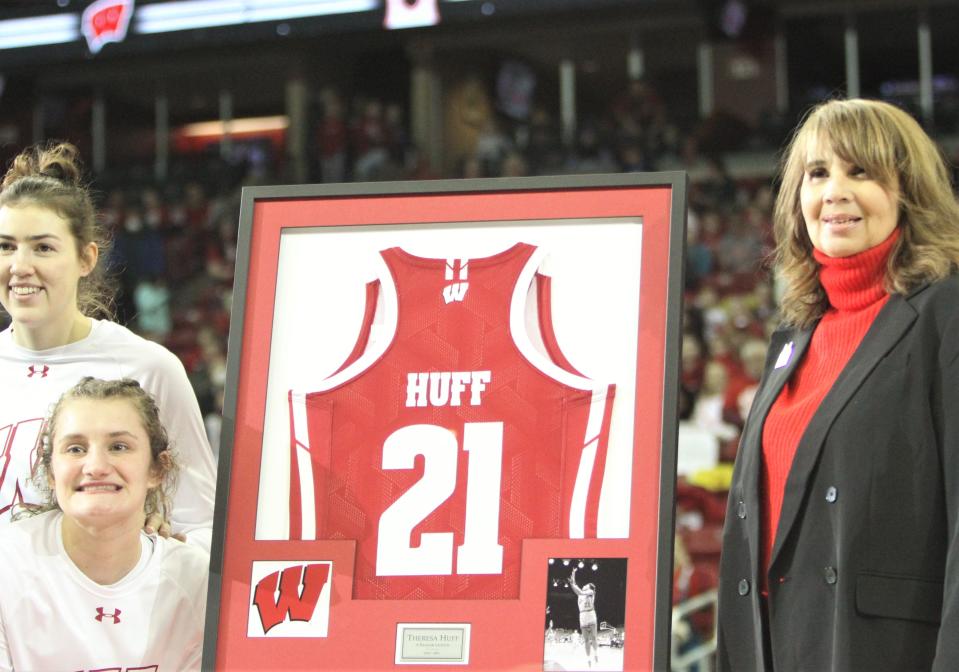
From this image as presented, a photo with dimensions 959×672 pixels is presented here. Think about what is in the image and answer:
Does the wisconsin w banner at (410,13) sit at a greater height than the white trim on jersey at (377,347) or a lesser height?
greater

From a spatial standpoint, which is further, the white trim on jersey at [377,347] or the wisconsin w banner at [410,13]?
the wisconsin w banner at [410,13]

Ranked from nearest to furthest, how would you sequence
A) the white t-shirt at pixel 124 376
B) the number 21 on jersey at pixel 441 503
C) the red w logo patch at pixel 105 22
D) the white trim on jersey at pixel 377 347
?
the number 21 on jersey at pixel 441 503 → the white trim on jersey at pixel 377 347 → the white t-shirt at pixel 124 376 → the red w logo patch at pixel 105 22

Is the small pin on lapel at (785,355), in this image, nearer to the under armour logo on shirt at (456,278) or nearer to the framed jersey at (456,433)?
the framed jersey at (456,433)

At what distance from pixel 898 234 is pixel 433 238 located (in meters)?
0.75

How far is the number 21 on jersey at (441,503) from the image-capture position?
2119 mm

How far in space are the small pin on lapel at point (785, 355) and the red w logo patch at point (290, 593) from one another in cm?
81

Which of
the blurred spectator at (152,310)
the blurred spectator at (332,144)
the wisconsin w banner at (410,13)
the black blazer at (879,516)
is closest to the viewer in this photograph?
the black blazer at (879,516)

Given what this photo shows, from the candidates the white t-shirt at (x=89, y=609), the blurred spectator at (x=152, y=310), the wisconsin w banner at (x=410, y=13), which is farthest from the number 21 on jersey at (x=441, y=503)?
the blurred spectator at (x=152, y=310)

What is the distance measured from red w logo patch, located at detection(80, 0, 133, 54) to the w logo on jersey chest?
9.70m

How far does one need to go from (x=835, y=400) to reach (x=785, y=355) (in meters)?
0.23

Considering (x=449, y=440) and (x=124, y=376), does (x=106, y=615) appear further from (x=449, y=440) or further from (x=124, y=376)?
(x=449, y=440)

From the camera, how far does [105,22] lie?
36.3 feet

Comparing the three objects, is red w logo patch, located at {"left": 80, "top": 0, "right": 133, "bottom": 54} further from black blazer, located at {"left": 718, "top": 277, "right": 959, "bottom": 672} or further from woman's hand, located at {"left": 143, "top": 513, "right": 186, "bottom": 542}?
A: black blazer, located at {"left": 718, "top": 277, "right": 959, "bottom": 672}

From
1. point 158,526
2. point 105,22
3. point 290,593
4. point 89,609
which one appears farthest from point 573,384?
point 105,22
